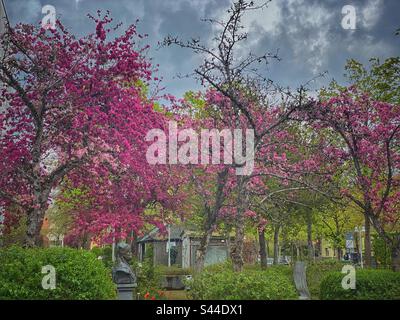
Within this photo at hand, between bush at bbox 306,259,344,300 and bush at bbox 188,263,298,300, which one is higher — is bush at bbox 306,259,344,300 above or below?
below

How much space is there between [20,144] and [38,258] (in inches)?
236

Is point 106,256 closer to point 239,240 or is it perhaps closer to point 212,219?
point 212,219

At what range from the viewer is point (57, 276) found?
9.05m

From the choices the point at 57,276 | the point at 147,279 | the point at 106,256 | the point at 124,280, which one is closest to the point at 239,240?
the point at 124,280

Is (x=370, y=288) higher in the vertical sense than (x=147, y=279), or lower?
higher

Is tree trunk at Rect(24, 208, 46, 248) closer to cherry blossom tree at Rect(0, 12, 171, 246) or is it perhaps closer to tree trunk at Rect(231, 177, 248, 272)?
cherry blossom tree at Rect(0, 12, 171, 246)

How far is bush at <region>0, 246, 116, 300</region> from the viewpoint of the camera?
878 cm

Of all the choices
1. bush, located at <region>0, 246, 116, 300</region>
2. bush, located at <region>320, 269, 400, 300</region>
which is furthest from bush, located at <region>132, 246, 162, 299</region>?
bush, located at <region>320, 269, 400, 300</region>

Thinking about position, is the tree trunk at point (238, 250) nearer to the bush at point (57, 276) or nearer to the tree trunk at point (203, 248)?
the tree trunk at point (203, 248)

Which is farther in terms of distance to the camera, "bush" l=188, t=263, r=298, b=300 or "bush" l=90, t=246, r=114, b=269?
"bush" l=90, t=246, r=114, b=269

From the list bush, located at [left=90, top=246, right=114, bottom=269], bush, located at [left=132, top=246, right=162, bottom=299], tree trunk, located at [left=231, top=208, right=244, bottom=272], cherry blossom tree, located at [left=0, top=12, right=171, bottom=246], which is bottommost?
bush, located at [left=132, top=246, right=162, bottom=299]

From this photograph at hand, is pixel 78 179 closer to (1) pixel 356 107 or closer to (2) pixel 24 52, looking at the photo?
(2) pixel 24 52

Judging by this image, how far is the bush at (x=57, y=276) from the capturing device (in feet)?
28.8

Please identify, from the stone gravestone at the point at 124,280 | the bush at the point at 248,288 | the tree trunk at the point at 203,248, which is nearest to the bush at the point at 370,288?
the bush at the point at 248,288
